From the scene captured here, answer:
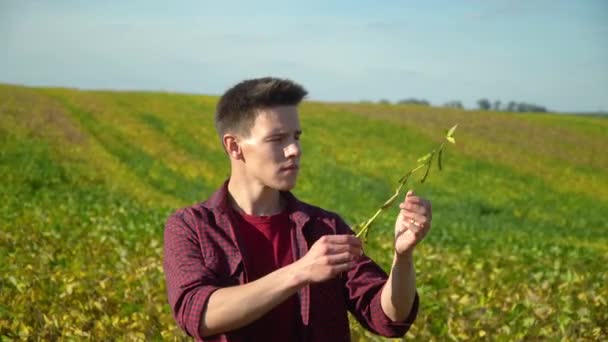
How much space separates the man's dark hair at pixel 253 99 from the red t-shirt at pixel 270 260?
0.34m

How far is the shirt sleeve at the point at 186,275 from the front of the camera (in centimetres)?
271

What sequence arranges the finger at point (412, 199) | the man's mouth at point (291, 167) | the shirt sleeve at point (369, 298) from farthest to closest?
the shirt sleeve at point (369, 298) → the man's mouth at point (291, 167) → the finger at point (412, 199)

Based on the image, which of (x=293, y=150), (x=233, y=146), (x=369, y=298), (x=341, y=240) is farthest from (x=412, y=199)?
(x=233, y=146)

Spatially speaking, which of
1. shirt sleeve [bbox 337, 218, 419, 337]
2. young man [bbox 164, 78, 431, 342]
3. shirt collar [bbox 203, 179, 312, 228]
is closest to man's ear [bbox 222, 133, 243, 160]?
young man [bbox 164, 78, 431, 342]

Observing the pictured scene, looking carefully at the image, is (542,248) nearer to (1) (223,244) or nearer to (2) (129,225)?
(2) (129,225)

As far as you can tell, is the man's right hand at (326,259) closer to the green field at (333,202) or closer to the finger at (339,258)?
the finger at (339,258)

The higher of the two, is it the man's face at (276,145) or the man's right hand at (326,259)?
the man's face at (276,145)

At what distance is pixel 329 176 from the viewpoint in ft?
93.6

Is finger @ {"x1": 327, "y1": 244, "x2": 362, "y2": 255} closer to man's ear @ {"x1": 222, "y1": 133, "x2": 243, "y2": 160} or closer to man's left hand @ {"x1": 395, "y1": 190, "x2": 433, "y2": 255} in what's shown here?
man's left hand @ {"x1": 395, "y1": 190, "x2": 433, "y2": 255}

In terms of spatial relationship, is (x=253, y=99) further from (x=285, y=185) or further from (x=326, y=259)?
(x=326, y=259)

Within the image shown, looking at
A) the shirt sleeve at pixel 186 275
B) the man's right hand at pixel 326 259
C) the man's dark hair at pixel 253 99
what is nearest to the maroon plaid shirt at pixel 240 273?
the shirt sleeve at pixel 186 275

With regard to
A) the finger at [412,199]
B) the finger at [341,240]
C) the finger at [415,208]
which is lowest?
the finger at [341,240]

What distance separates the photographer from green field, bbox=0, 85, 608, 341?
5742mm

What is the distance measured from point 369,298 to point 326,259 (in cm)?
63
